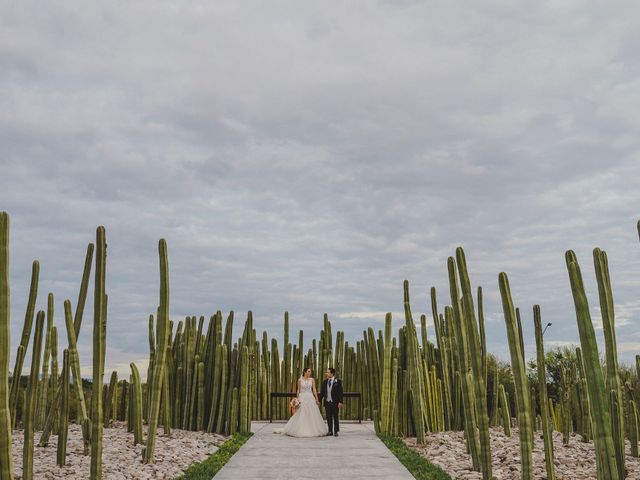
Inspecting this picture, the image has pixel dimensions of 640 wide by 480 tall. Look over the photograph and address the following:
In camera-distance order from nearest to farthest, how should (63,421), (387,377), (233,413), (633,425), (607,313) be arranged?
(607,313) < (63,421) < (633,425) < (387,377) < (233,413)

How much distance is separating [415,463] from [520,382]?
3.05 metres

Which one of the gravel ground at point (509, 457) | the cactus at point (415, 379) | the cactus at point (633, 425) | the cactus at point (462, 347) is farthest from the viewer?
the cactus at point (415, 379)

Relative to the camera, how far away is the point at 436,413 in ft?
37.0

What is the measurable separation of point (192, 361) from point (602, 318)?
7354mm

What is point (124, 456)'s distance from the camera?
842cm

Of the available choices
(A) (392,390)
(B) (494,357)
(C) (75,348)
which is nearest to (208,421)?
(A) (392,390)

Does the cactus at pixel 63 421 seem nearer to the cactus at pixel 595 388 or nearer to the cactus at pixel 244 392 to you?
the cactus at pixel 244 392

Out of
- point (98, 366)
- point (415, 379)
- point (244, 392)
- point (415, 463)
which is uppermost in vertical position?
point (98, 366)

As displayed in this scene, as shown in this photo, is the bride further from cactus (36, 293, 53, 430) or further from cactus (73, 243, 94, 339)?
cactus (73, 243, 94, 339)

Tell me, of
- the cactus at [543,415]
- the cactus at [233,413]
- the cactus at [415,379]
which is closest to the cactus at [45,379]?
the cactus at [233,413]

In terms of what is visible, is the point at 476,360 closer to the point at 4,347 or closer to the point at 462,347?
the point at 462,347

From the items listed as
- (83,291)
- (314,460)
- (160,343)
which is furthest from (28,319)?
(314,460)

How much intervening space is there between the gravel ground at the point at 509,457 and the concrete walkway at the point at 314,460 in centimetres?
65

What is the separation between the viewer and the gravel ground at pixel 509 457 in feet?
25.9
